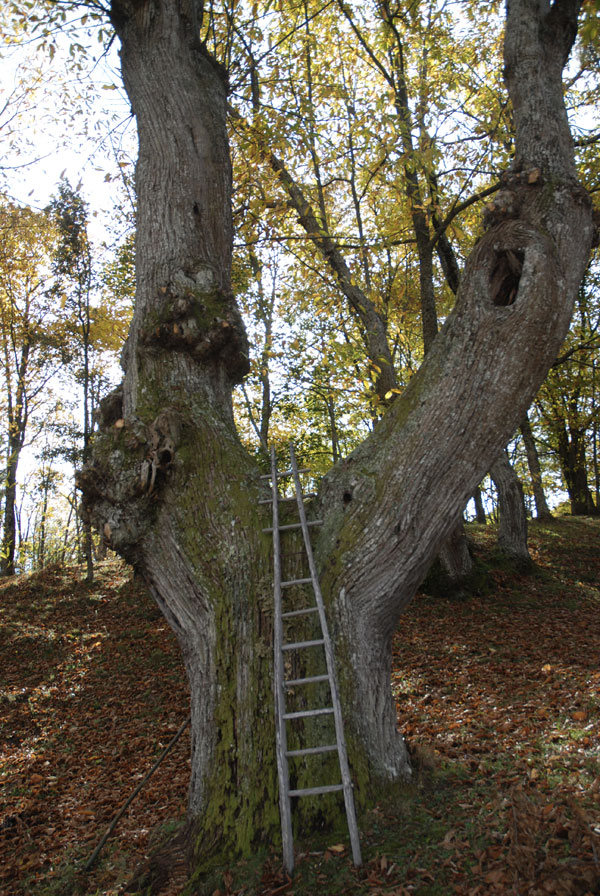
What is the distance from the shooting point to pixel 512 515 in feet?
33.4

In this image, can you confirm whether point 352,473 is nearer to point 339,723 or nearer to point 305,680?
point 305,680

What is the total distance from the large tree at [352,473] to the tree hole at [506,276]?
0.01 metres

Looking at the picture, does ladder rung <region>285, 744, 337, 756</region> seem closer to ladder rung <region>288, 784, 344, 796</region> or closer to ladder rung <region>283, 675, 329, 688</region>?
ladder rung <region>288, 784, 344, 796</region>

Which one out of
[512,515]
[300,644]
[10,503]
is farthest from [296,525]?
[10,503]

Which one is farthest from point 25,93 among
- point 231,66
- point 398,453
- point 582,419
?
point 582,419

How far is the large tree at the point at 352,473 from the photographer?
321cm

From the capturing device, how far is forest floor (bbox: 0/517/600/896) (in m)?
2.74

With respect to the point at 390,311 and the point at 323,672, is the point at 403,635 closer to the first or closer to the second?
the point at 323,672

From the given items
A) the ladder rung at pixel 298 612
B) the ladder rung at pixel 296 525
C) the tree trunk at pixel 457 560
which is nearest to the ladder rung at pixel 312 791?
the ladder rung at pixel 298 612

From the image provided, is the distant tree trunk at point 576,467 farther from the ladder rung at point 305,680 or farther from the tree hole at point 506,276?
the ladder rung at point 305,680

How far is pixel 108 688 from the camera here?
7523 mm

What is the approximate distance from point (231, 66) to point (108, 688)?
770 centimetres

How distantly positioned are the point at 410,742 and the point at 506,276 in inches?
143

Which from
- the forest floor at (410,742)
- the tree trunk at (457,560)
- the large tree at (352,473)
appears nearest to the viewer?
the forest floor at (410,742)
